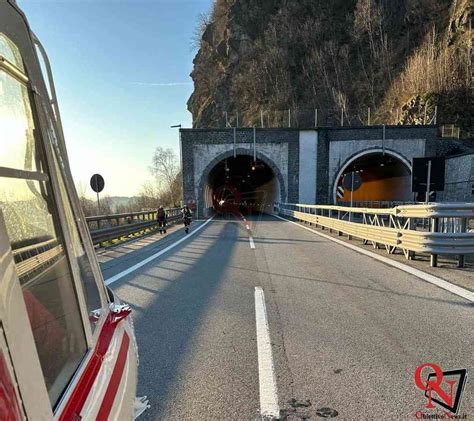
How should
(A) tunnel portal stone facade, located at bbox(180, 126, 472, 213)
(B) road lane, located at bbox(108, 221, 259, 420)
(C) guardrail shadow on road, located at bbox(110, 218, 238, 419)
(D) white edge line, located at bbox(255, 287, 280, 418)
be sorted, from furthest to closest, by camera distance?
(A) tunnel portal stone facade, located at bbox(180, 126, 472, 213), (C) guardrail shadow on road, located at bbox(110, 218, 238, 419), (B) road lane, located at bbox(108, 221, 259, 420), (D) white edge line, located at bbox(255, 287, 280, 418)

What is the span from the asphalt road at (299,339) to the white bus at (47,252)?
4.66 ft

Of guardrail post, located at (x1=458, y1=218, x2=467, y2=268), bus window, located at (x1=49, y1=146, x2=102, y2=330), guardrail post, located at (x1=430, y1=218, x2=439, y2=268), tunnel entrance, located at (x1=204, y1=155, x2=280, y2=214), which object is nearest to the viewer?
bus window, located at (x1=49, y1=146, x2=102, y2=330)

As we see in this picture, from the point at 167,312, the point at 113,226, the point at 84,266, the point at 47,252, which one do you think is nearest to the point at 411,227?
the point at 167,312

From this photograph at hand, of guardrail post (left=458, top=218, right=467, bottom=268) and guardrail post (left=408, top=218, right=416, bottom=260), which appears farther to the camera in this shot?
guardrail post (left=408, top=218, right=416, bottom=260)

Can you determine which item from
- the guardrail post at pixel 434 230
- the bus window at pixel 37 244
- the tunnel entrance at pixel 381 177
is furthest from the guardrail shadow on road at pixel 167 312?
the tunnel entrance at pixel 381 177

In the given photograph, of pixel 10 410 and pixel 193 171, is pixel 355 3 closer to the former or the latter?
pixel 193 171

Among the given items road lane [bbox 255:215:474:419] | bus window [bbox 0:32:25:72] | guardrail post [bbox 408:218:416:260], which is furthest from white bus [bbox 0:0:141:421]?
guardrail post [bbox 408:218:416:260]

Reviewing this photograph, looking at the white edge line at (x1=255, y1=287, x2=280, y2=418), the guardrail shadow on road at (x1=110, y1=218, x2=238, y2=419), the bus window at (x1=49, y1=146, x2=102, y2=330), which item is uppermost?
the bus window at (x1=49, y1=146, x2=102, y2=330)

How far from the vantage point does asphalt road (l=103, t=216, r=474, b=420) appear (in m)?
2.65

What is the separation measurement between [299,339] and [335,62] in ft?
188

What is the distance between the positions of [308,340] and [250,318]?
0.96 meters

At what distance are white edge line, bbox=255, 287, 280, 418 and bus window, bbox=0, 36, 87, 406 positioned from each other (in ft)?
5.63

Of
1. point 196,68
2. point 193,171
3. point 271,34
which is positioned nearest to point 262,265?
point 193,171

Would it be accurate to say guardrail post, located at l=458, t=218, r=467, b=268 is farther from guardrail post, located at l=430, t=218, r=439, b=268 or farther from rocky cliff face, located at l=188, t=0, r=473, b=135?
rocky cliff face, located at l=188, t=0, r=473, b=135
